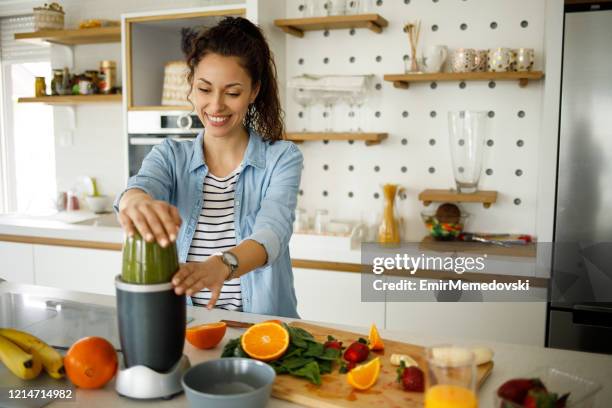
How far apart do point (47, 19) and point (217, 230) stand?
257cm

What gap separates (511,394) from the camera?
91 centimetres

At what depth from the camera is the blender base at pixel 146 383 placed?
1.07m

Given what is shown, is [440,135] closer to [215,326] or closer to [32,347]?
[215,326]

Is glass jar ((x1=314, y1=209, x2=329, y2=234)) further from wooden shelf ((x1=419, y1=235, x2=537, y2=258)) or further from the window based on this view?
the window

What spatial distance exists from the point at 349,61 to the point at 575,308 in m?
1.57

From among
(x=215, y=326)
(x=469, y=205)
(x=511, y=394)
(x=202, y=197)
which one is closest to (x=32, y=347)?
(x=215, y=326)

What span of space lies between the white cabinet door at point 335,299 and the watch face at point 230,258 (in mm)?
1395

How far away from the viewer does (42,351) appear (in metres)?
1.18

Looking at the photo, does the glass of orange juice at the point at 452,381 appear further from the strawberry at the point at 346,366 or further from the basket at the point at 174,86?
the basket at the point at 174,86

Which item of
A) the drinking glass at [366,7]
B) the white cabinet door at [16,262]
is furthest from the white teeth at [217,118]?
the white cabinet door at [16,262]

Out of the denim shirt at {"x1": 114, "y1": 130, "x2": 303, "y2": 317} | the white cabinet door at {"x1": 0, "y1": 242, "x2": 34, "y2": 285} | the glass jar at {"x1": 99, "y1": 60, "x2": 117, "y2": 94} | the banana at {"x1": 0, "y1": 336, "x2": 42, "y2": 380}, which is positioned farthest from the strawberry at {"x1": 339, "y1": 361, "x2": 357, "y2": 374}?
the glass jar at {"x1": 99, "y1": 60, "x2": 117, "y2": 94}

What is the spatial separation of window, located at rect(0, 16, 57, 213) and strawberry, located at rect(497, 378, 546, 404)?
404 centimetres

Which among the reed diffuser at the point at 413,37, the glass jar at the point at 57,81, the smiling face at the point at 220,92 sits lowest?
the smiling face at the point at 220,92

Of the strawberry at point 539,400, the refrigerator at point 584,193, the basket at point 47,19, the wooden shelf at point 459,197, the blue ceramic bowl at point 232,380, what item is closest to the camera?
the strawberry at point 539,400
